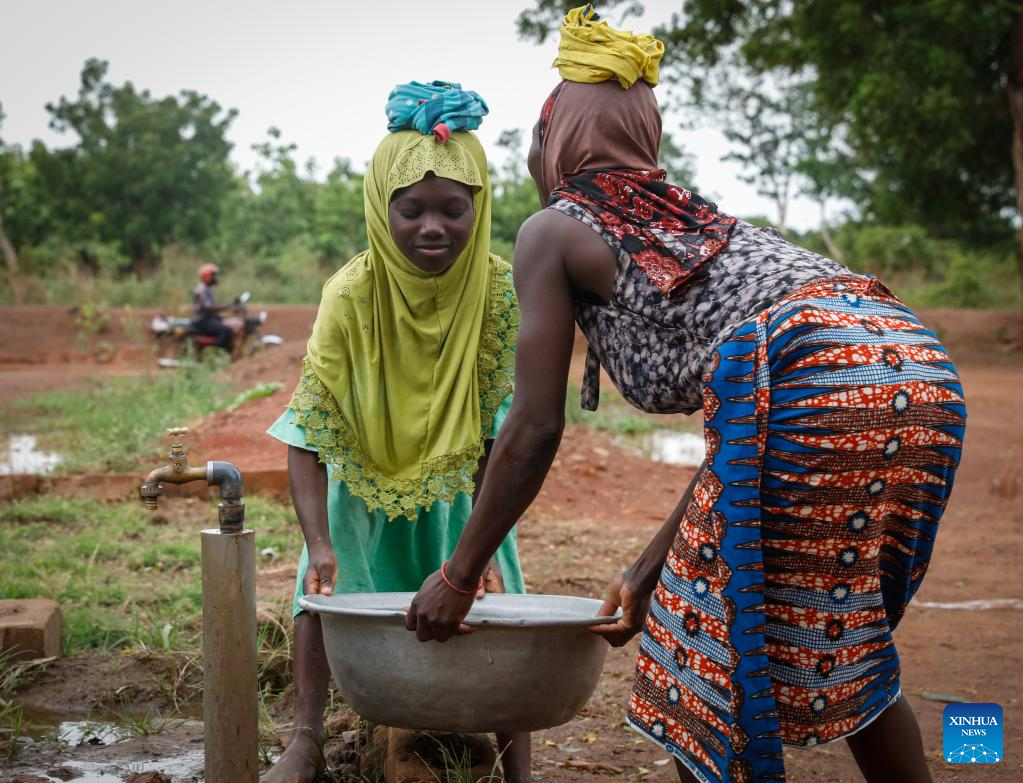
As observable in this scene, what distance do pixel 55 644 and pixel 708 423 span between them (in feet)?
8.74

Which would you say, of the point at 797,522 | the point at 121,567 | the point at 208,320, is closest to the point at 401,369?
the point at 797,522

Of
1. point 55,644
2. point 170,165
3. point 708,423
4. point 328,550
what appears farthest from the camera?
point 170,165

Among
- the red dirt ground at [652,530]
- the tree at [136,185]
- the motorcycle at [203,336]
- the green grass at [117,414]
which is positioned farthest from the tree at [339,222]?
the green grass at [117,414]

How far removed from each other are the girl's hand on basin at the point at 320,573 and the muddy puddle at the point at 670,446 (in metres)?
5.69

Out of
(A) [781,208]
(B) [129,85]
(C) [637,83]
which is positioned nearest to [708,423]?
(C) [637,83]

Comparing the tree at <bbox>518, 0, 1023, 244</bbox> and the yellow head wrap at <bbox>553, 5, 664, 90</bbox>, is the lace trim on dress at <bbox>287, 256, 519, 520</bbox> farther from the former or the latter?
the tree at <bbox>518, 0, 1023, 244</bbox>

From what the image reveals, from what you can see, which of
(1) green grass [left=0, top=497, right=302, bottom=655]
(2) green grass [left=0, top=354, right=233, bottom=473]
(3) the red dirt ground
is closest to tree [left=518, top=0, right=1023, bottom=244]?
(3) the red dirt ground

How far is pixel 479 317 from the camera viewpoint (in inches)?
102

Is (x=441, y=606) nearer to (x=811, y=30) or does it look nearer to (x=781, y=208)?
(x=811, y=30)

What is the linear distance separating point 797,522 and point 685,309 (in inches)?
15.1

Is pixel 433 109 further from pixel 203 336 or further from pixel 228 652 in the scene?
pixel 203 336

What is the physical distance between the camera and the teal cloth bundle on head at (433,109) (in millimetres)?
2451

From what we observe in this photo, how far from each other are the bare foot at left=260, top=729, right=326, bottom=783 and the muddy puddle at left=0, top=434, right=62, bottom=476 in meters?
4.40

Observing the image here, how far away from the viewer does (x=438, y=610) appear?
1.84 m
